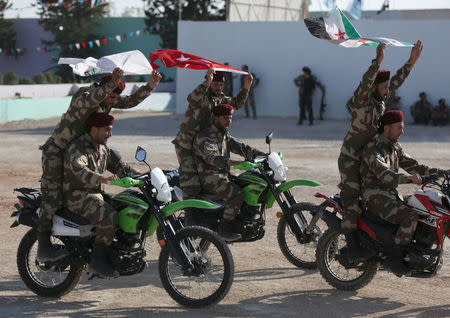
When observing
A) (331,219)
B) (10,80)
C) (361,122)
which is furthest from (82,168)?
(10,80)

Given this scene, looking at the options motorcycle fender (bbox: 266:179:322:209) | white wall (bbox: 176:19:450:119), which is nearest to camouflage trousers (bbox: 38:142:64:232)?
motorcycle fender (bbox: 266:179:322:209)

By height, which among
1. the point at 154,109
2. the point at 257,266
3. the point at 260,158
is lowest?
the point at 154,109

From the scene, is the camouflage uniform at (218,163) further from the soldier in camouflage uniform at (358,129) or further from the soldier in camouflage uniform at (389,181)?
the soldier in camouflage uniform at (389,181)

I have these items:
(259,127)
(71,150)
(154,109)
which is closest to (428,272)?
(71,150)

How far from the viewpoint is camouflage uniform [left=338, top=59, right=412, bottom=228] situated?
22.1ft

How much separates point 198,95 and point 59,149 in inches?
78.8

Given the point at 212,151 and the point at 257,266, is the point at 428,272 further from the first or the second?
the point at 212,151

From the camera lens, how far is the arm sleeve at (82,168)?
607 centimetres

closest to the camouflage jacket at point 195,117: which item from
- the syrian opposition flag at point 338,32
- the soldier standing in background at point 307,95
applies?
the syrian opposition flag at point 338,32

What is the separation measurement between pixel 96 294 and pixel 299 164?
9.45 metres

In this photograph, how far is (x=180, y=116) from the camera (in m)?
28.6

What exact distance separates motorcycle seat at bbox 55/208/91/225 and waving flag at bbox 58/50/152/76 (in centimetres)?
136

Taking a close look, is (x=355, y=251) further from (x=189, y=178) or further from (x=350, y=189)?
(x=189, y=178)

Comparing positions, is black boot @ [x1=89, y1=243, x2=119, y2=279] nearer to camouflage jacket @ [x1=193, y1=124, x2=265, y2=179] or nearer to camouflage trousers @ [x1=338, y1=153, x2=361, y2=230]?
camouflage jacket @ [x1=193, y1=124, x2=265, y2=179]
